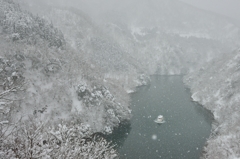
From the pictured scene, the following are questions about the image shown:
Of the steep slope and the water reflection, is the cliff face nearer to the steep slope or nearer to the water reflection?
the water reflection

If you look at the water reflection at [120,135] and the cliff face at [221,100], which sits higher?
the cliff face at [221,100]

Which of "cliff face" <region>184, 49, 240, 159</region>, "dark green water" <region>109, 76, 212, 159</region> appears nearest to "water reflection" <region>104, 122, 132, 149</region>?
"dark green water" <region>109, 76, 212, 159</region>

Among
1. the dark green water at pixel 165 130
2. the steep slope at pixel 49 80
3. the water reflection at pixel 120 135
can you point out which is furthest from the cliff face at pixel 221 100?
the steep slope at pixel 49 80

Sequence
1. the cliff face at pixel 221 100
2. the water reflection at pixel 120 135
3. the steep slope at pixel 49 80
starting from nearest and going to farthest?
the cliff face at pixel 221 100
the steep slope at pixel 49 80
the water reflection at pixel 120 135

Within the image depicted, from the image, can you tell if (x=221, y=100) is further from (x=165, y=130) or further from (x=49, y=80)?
(x=49, y=80)

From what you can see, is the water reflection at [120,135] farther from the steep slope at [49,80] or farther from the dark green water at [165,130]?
the steep slope at [49,80]

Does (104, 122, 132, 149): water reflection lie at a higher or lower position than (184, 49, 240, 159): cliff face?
lower
